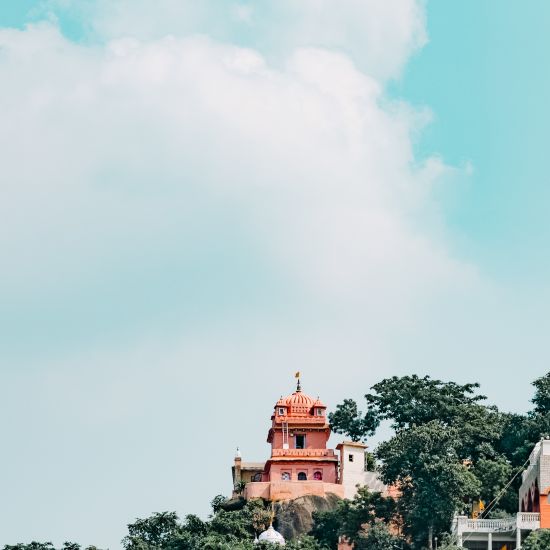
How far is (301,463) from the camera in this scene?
10750 cm

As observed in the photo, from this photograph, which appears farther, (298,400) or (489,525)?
(298,400)

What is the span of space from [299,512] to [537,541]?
70.0 ft

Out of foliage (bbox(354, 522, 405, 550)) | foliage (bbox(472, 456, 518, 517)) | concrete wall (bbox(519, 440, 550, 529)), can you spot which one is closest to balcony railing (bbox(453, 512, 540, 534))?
concrete wall (bbox(519, 440, 550, 529))

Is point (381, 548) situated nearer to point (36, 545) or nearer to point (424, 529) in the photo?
point (424, 529)

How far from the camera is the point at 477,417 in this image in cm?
10138

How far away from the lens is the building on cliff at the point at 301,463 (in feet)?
345

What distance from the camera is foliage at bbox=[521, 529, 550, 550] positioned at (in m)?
84.8

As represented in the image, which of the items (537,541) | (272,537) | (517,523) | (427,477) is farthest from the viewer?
(272,537)

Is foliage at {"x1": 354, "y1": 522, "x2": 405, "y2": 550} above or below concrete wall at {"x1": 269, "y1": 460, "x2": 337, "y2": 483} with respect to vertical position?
below

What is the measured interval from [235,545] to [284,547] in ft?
9.27

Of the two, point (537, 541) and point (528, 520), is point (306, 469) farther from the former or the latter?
point (537, 541)

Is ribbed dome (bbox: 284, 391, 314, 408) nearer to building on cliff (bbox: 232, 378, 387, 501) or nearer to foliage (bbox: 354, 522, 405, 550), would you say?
building on cliff (bbox: 232, 378, 387, 501)

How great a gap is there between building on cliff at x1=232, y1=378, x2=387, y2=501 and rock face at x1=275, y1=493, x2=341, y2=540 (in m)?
0.63

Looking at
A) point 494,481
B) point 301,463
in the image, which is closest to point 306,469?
point 301,463
